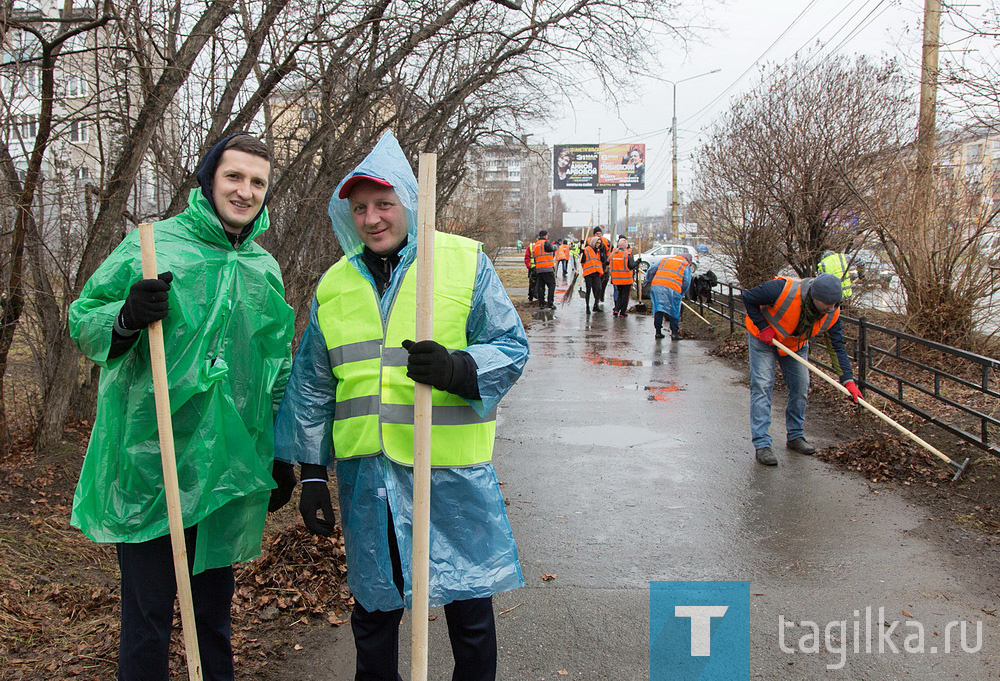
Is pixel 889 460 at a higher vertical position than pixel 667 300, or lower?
lower

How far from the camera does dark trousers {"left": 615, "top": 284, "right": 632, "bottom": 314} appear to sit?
57.5ft

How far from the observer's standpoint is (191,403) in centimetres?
255

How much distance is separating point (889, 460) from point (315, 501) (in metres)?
5.17

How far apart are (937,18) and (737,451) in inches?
251

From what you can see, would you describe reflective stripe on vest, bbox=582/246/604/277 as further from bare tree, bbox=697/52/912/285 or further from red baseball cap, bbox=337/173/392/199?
red baseball cap, bbox=337/173/392/199

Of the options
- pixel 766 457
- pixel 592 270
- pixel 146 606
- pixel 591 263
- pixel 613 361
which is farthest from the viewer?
pixel 592 270

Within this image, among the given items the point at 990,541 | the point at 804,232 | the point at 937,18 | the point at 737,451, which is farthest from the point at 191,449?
the point at 804,232

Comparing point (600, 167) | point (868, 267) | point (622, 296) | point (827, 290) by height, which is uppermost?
point (600, 167)

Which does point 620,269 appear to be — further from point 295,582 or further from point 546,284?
point 295,582

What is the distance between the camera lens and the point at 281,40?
5.62 m

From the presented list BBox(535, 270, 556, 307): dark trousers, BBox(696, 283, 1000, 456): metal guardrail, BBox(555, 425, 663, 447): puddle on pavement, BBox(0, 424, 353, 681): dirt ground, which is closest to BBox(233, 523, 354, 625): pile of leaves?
BBox(0, 424, 353, 681): dirt ground

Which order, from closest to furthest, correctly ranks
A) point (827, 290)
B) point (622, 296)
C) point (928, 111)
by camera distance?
1. point (827, 290)
2. point (928, 111)
3. point (622, 296)

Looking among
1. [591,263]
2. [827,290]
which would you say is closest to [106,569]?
[827,290]

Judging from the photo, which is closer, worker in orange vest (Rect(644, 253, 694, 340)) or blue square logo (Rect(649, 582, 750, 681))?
blue square logo (Rect(649, 582, 750, 681))
